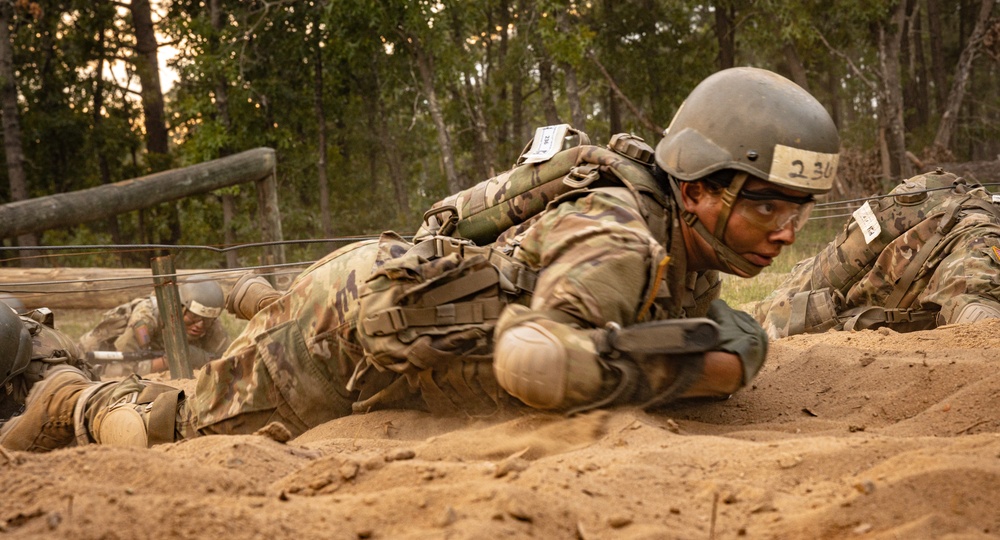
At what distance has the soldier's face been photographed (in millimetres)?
3354

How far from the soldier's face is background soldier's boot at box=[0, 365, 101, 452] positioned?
9.26 ft

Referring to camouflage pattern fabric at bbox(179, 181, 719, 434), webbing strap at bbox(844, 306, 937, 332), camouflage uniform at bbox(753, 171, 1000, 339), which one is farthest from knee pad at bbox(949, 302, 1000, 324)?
camouflage pattern fabric at bbox(179, 181, 719, 434)

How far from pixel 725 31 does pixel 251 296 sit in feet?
49.9

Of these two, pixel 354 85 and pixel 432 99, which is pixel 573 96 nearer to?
pixel 432 99

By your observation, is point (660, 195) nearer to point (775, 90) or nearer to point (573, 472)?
point (775, 90)

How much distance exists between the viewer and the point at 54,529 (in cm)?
197

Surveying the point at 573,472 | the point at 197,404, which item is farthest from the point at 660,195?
the point at 197,404

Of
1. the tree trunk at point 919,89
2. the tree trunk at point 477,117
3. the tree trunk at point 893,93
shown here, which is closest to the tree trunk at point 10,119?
the tree trunk at point 477,117

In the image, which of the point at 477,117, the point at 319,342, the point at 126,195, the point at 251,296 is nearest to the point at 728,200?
the point at 319,342

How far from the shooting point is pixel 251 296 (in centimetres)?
457

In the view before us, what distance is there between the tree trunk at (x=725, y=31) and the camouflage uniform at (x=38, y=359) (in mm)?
13760

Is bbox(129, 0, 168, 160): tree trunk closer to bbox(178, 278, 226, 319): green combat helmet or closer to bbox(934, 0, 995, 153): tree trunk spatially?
bbox(178, 278, 226, 319): green combat helmet

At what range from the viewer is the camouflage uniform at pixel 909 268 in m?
5.56

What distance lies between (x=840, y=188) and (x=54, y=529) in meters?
15.8
